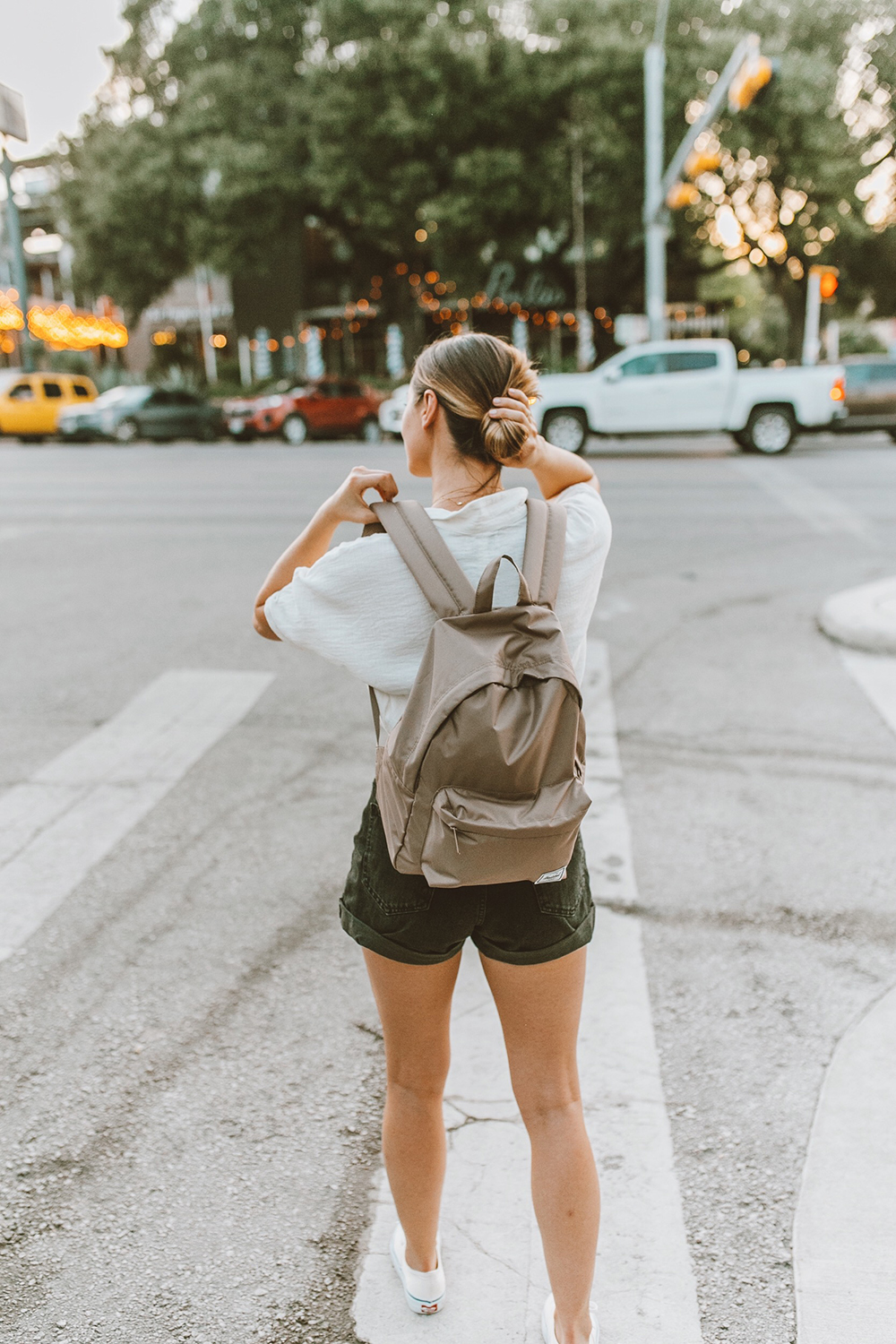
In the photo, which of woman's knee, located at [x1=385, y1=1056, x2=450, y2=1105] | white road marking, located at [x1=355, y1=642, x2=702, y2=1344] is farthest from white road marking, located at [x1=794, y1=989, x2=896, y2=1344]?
woman's knee, located at [x1=385, y1=1056, x2=450, y2=1105]

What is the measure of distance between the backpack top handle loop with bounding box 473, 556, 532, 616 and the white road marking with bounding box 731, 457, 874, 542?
935cm

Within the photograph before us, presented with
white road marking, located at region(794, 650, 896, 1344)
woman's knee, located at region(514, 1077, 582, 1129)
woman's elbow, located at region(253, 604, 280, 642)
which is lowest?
white road marking, located at region(794, 650, 896, 1344)

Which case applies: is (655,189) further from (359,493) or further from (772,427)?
(359,493)

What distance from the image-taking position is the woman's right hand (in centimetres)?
178

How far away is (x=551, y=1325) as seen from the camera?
1.97 meters

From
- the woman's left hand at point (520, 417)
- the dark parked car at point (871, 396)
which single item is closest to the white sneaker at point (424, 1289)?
the woman's left hand at point (520, 417)

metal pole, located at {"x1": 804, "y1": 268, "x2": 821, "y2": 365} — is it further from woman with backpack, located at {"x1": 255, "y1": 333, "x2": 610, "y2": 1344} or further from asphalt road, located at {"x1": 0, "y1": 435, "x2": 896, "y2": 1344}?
woman with backpack, located at {"x1": 255, "y1": 333, "x2": 610, "y2": 1344}

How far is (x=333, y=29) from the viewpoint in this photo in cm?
2628

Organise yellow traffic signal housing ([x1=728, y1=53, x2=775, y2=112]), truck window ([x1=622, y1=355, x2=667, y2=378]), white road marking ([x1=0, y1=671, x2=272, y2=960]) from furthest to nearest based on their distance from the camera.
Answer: truck window ([x1=622, y1=355, x2=667, y2=378]) → yellow traffic signal housing ([x1=728, y1=53, x2=775, y2=112]) → white road marking ([x1=0, y1=671, x2=272, y2=960])

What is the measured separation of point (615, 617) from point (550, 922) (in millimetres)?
5832

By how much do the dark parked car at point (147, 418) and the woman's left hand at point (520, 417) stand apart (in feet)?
85.4

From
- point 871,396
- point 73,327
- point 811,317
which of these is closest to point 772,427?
point 871,396

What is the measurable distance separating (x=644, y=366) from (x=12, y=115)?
14.5 m

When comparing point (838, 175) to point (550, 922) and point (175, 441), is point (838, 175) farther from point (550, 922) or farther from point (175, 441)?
point (550, 922)
